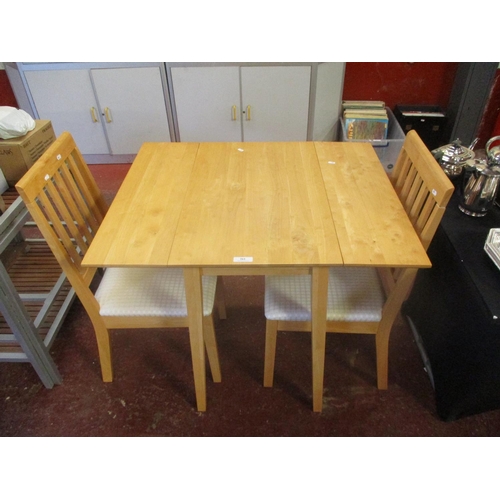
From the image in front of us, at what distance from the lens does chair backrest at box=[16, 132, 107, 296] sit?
3.92 ft

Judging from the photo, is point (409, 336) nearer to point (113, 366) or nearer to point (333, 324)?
point (333, 324)

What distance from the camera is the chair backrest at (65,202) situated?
1.20 metres

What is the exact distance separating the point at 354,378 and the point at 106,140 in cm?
257

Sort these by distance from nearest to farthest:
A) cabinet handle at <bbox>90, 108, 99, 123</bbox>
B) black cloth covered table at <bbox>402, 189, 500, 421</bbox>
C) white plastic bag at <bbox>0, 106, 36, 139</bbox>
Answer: black cloth covered table at <bbox>402, 189, 500, 421</bbox> → white plastic bag at <bbox>0, 106, 36, 139</bbox> → cabinet handle at <bbox>90, 108, 99, 123</bbox>

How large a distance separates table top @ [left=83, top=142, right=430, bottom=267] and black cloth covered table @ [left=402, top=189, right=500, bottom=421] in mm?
290

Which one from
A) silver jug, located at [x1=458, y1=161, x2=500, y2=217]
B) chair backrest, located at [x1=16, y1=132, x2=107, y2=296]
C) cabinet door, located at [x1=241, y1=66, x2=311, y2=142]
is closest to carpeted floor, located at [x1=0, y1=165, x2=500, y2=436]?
chair backrest, located at [x1=16, y1=132, x2=107, y2=296]

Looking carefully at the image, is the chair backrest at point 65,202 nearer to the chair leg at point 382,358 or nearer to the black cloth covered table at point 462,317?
the chair leg at point 382,358

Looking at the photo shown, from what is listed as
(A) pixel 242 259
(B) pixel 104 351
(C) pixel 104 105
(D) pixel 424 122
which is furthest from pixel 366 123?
(B) pixel 104 351

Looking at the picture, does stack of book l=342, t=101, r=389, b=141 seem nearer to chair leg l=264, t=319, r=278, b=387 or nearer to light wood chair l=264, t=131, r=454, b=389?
light wood chair l=264, t=131, r=454, b=389

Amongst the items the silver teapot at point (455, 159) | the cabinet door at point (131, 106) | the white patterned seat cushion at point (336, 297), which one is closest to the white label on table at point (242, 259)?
the white patterned seat cushion at point (336, 297)

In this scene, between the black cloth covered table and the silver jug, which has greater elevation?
the silver jug

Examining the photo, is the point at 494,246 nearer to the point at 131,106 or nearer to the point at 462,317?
the point at 462,317

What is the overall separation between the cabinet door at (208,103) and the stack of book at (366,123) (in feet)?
2.72

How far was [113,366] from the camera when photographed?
1700 millimetres
